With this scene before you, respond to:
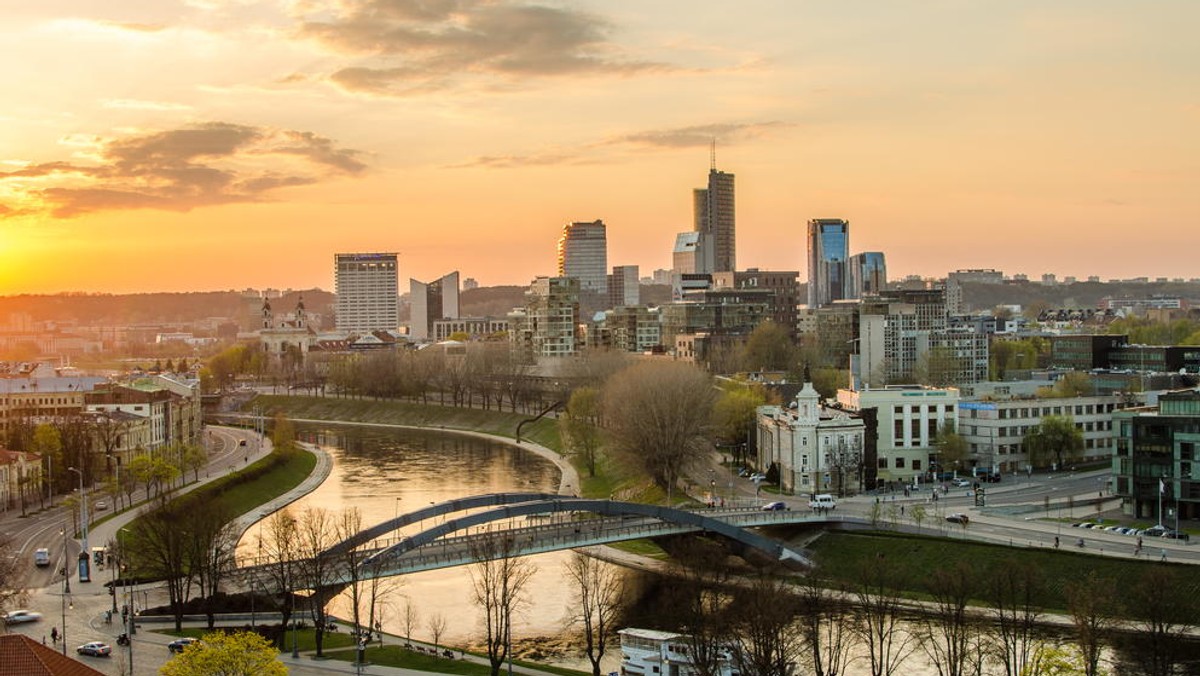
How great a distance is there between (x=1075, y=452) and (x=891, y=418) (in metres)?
9.37

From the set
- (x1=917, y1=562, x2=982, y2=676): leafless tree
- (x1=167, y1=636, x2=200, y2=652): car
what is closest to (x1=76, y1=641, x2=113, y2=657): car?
(x1=167, y1=636, x2=200, y2=652): car

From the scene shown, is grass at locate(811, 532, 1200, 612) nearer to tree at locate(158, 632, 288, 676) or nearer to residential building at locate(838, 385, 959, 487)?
residential building at locate(838, 385, 959, 487)

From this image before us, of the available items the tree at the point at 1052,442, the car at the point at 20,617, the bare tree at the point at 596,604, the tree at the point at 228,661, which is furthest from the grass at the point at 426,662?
the tree at the point at 1052,442

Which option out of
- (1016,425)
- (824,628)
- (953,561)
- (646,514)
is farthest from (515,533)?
(1016,425)

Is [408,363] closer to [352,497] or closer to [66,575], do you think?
[352,497]

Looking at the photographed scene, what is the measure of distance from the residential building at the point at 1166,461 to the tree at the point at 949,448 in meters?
12.1

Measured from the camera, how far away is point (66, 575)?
1805 inches

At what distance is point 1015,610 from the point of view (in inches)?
1533

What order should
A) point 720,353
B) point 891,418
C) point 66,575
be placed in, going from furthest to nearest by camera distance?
1. point 720,353
2. point 891,418
3. point 66,575

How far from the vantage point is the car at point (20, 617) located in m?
41.4

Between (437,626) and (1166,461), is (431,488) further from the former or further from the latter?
(1166,461)

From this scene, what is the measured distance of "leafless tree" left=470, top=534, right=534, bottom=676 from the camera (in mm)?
37969

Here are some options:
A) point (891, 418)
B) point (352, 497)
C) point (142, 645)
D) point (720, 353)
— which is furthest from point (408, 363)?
point (142, 645)

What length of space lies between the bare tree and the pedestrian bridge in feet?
5.75
